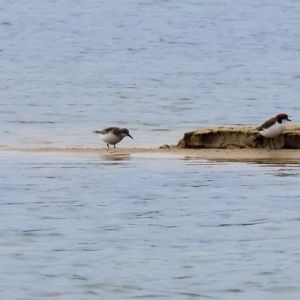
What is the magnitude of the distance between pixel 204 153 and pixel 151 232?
17.9ft

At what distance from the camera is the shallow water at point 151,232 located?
7.91 m

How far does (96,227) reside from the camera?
32.1ft

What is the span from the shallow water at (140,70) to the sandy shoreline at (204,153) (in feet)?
4.16

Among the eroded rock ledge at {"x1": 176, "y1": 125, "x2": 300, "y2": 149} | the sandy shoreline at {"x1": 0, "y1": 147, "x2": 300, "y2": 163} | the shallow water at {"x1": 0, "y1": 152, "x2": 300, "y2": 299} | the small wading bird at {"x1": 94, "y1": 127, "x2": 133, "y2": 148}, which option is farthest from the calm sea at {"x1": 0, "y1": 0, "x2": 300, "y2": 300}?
the small wading bird at {"x1": 94, "y1": 127, "x2": 133, "y2": 148}

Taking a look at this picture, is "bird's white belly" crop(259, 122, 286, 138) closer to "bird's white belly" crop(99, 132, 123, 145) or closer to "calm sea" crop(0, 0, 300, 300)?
"calm sea" crop(0, 0, 300, 300)

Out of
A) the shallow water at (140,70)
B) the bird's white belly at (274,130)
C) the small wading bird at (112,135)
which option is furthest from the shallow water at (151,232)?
the shallow water at (140,70)

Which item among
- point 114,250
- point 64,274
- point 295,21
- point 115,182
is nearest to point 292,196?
point 115,182

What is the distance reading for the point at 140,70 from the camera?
29.4 m

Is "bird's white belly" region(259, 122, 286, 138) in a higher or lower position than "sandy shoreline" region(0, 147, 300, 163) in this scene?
higher

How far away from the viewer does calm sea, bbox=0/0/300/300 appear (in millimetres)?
8125

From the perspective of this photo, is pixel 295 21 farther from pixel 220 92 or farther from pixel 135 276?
pixel 135 276

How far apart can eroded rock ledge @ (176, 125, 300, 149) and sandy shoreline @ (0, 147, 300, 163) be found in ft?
0.59

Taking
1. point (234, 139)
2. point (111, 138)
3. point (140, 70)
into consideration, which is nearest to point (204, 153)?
point (234, 139)

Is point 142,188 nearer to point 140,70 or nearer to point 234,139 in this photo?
point 234,139
